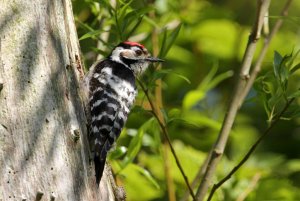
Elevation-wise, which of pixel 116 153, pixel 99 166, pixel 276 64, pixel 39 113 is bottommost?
pixel 116 153

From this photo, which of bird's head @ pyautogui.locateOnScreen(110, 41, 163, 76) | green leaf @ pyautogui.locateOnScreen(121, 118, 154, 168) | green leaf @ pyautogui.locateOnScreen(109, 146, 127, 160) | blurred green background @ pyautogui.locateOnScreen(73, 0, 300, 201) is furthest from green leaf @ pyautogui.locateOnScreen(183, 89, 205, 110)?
green leaf @ pyautogui.locateOnScreen(109, 146, 127, 160)

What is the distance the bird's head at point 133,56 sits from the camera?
4.53 metres

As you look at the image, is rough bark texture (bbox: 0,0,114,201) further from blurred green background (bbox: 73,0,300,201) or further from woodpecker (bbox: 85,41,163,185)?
blurred green background (bbox: 73,0,300,201)

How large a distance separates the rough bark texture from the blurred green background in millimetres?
347

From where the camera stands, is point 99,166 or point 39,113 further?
point 99,166

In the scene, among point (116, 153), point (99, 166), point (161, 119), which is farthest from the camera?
point (161, 119)

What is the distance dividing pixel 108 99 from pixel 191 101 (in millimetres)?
891

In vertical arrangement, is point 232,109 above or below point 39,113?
below

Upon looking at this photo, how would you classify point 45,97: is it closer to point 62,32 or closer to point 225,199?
point 62,32

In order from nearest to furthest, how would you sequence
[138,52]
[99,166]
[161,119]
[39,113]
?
[39,113] → [99,166] → [161,119] → [138,52]

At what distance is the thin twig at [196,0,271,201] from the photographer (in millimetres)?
3764

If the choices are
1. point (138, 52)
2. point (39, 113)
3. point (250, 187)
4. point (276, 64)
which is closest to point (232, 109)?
point (276, 64)

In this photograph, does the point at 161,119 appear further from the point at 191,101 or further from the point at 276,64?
the point at 276,64

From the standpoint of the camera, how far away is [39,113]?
3.27m
